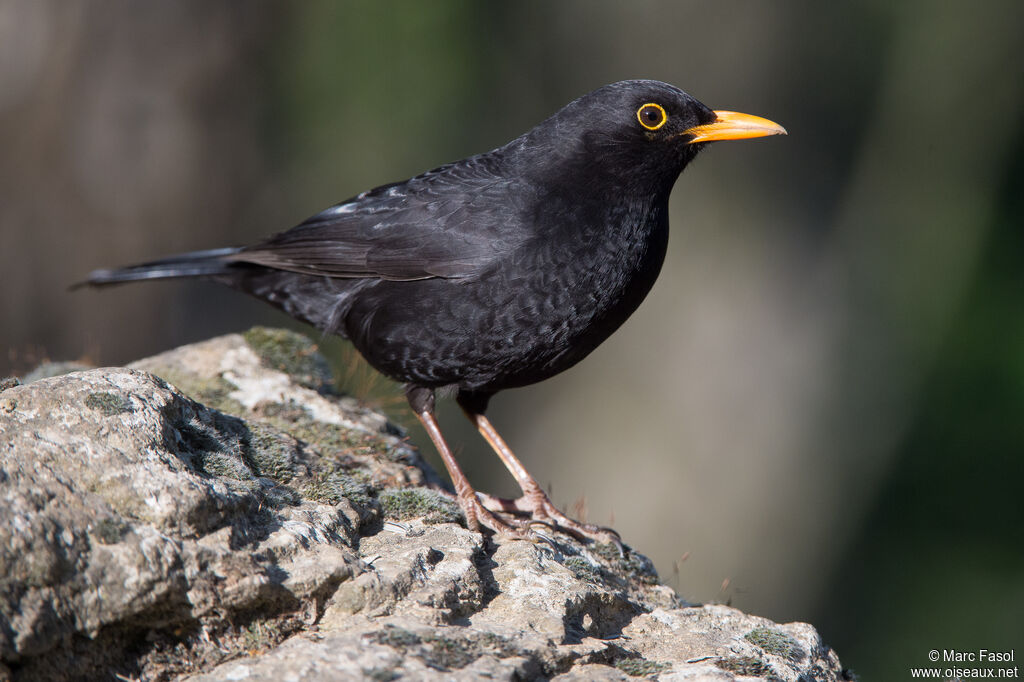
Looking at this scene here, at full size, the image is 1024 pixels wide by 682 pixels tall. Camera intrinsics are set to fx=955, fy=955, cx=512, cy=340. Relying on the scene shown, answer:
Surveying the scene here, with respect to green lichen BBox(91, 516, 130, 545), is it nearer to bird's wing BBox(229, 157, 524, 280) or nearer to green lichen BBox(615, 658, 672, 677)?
green lichen BBox(615, 658, 672, 677)

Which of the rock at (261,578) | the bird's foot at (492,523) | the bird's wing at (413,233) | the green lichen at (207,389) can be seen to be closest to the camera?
the rock at (261,578)

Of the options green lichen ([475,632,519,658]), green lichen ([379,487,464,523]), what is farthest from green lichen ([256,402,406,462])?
green lichen ([475,632,519,658])

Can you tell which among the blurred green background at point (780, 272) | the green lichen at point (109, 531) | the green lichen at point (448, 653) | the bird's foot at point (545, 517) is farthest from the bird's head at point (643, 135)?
the blurred green background at point (780, 272)

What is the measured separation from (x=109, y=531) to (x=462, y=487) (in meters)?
2.15

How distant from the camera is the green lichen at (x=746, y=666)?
382 centimetres

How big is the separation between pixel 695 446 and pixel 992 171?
4.94 m

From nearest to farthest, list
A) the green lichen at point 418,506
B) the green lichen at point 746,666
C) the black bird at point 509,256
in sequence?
1. the green lichen at point 746,666
2. the green lichen at point 418,506
3. the black bird at point 509,256

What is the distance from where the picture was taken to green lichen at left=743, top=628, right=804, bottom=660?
4191mm

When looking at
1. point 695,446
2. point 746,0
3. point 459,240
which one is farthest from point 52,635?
point 746,0

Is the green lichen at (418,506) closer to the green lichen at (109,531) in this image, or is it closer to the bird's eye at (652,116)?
the green lichen at (109,531)

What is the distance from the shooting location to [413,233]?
213 inches

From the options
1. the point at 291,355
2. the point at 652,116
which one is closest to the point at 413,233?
the point at 291,355

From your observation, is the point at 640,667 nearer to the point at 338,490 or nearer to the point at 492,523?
the point at 492,523

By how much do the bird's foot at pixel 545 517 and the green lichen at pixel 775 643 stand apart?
988 mm
